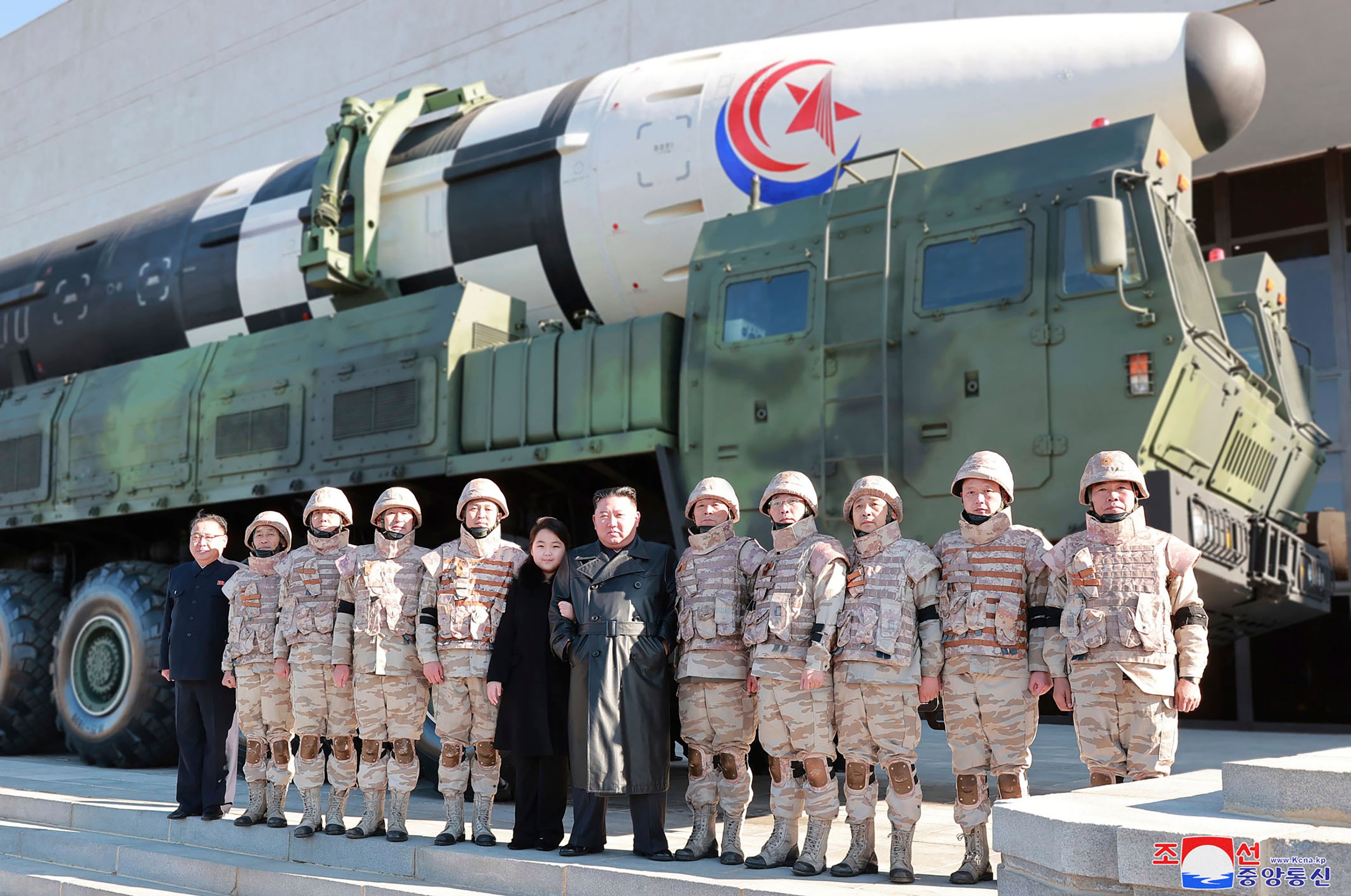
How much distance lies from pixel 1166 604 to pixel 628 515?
189cm

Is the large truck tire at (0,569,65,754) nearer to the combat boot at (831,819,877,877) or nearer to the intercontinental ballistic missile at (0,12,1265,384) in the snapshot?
the intercontinental ballistic missile at (0,12,1265,384)

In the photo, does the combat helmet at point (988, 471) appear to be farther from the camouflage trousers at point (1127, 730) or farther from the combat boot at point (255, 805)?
the combat boot at point (255, 805)

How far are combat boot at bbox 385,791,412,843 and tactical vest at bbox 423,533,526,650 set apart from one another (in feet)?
2.15

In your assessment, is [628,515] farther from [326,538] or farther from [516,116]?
[516,116]

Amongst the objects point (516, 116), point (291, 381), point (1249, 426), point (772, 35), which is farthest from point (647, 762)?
point (772, 35)

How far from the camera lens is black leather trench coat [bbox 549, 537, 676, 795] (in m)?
4.30

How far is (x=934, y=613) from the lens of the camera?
401cm

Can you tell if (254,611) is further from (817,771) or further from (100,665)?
(100,665)

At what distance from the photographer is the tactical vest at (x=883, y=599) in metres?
3.93

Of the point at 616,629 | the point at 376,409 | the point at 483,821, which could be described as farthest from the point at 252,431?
the point at 616,629

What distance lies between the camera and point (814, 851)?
4.00m

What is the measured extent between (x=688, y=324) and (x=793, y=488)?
1.81 metres

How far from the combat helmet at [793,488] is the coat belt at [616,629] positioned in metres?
0.65

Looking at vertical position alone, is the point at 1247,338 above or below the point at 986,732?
above
